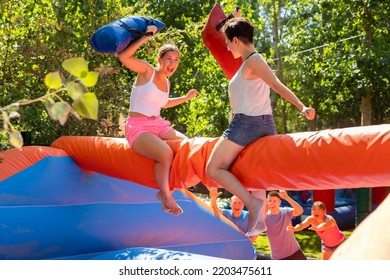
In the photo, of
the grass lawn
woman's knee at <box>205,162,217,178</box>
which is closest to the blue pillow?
woman's knee at <box>205,162,217,178</box>

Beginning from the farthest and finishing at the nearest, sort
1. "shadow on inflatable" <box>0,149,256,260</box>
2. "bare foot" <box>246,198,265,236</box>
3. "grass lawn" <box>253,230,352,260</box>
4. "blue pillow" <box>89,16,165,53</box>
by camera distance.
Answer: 1. "grass lawn" <box>253,230,352,260</box>
2. "shadow on inflatable" <box>0,149,256,260</box>
3. "blue pillow" <box>89,16,165,53</box>
4. "bare foot" <box>246,198,265,236</box>

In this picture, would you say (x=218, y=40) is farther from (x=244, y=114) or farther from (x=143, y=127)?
(x=244, y=114)

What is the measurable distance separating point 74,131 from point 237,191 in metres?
3.46

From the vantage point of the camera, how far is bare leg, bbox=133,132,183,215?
356 centimetres

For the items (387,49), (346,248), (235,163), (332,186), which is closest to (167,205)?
(235,163)

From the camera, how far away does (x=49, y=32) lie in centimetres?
660

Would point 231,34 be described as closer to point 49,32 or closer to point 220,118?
point 49,32

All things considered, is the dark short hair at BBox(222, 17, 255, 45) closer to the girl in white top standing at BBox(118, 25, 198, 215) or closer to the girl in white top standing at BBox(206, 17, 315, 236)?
the girl in white top standing at BBox(206, 17, 315, 236)

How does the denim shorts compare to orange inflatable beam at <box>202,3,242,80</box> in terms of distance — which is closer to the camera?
Answer: the denim shorts

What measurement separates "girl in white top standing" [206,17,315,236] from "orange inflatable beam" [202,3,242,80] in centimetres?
60

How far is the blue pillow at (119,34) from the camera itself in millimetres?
3482

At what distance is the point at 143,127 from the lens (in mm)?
3746

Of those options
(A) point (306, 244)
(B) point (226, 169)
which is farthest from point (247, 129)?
(A) point (306, 244)

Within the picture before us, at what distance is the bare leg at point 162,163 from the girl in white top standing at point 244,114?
0.43m
